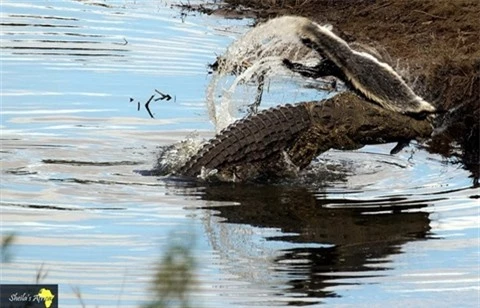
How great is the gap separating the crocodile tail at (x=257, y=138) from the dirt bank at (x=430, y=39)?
1.18m

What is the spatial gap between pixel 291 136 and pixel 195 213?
1234 mm

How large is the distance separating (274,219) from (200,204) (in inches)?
21.4

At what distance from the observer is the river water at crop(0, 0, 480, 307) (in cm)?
747

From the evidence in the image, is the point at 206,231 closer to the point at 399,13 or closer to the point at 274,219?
the point at 274,219

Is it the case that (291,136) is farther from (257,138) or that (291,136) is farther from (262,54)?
(262,54)

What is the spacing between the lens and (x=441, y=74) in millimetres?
12961

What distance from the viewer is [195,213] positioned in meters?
9.23

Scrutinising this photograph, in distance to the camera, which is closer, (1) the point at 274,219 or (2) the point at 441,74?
(1) the point at 274,219

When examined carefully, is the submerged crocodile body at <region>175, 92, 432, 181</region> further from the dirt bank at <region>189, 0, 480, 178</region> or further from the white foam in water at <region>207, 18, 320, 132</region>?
the dirt bank at <region>189, 0, 480, 178</region>

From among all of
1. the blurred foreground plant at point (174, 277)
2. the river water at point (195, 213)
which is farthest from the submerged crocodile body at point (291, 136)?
the blurred foreground plant at point (174, 277)

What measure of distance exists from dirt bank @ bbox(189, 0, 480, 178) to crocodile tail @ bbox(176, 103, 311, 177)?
1183 mm

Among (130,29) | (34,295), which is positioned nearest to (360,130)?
(34,295)

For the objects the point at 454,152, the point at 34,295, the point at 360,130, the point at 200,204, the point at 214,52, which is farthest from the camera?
the point at 214,52

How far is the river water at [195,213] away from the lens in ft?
24.5
